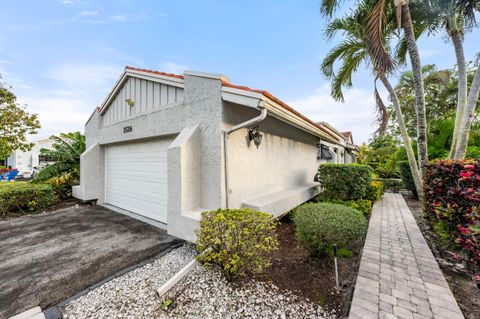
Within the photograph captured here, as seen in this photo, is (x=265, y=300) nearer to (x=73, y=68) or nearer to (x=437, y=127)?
(x=73, y=68)

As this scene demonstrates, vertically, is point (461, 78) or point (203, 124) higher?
point (461, 78)

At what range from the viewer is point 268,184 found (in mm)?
6719

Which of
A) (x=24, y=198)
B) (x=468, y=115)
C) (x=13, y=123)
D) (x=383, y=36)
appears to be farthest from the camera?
(x=13, y=123)

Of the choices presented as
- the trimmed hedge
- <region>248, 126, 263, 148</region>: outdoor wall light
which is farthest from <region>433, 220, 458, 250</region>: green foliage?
<region>248, 126, 263, 148</region>: outdoor wall light

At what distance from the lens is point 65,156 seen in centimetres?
1011

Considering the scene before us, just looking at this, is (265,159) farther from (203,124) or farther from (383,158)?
(383,158)

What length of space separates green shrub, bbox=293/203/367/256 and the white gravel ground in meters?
1.18

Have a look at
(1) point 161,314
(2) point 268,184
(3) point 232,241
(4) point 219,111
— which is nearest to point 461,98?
(2) point 268,184

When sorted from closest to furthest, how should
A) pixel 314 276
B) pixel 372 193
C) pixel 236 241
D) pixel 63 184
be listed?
pixel 236 241 → pixel 314 276 → pixel 372 193 → pixel 63 184

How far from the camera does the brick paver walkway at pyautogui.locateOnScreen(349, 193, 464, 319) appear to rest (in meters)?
2.80

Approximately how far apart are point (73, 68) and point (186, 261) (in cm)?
1054

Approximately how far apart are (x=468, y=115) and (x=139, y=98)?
37.3 feet

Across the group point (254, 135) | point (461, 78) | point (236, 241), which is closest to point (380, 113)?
point (461, 78)

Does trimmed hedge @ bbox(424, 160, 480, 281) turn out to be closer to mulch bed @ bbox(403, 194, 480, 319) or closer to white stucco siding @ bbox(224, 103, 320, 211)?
mulch bed @ bbox(403, 194, 480, 319)
